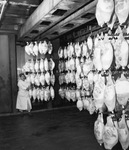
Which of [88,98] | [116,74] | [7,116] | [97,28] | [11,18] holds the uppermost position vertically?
[11,18]

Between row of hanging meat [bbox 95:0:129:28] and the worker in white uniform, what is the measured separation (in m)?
5.69

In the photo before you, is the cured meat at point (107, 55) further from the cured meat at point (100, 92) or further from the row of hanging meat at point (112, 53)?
the cured meat at point (100, 92)

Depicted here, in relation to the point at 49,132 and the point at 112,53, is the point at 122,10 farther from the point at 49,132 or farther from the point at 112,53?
the point at 49,132

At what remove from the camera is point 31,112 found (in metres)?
8.42

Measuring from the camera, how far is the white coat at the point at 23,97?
791cm

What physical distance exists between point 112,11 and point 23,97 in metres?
6.15

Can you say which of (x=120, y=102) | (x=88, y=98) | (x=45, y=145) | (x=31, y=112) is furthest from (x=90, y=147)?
(x=31, y=112)

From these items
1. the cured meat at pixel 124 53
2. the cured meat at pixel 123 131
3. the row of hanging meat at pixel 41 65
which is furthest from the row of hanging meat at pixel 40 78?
the cured meat at pixel 124 53

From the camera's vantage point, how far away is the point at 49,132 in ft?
18.2

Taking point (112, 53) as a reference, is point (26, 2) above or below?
above

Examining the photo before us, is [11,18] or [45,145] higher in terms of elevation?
[11,18]

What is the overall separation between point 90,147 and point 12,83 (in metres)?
4.89

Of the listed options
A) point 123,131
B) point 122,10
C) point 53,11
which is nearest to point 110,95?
point 123,131

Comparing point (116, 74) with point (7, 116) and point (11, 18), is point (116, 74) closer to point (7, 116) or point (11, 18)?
point (11, 18)
